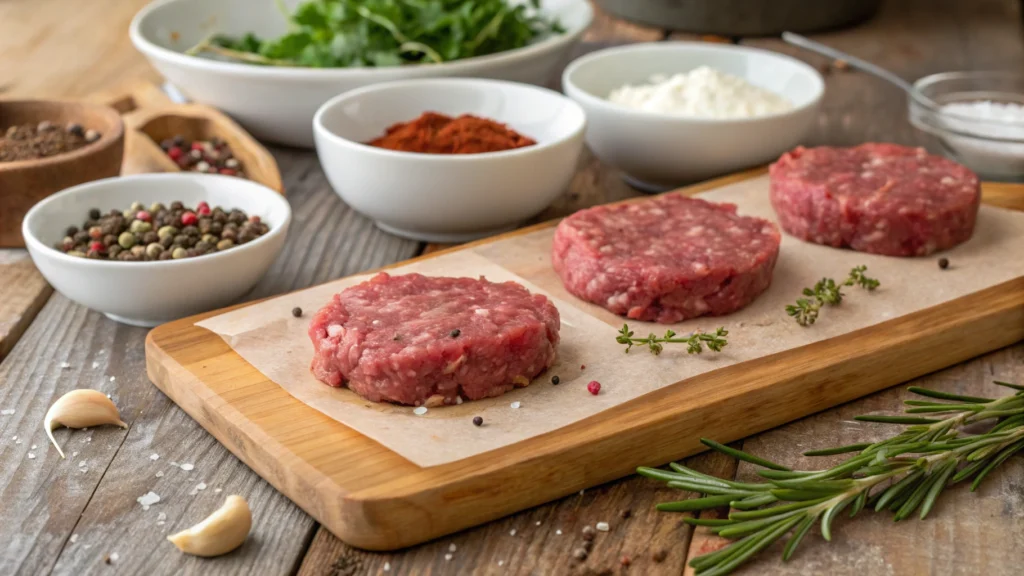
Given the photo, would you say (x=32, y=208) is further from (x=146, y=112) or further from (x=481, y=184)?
(x=481, y=184)

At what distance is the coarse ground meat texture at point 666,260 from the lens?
8.37 feet

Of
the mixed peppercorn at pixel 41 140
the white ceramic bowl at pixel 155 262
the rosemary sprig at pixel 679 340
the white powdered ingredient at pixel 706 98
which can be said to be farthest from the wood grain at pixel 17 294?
the white powdered ingredient at pixel 706 98

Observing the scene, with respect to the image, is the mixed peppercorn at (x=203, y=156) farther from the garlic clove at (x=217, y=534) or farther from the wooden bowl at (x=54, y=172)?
the garlic clove at (x=217, y=534)

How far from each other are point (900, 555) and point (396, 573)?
90 cm

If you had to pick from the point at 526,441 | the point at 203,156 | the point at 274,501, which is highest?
the point at 526,441

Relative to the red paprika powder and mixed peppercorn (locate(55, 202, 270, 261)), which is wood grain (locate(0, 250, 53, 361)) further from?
the red paprika powder

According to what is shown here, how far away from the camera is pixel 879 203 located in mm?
2859

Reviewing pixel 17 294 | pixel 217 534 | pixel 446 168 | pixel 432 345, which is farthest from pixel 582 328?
pixel 17 294

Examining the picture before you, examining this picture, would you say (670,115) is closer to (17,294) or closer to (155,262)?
(155,262)

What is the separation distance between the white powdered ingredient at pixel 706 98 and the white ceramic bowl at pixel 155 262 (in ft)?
4.36

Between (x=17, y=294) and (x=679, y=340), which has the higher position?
(x=679, y=340)

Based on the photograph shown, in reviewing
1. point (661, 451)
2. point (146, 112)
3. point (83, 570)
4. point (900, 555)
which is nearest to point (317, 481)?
point (83, 570)

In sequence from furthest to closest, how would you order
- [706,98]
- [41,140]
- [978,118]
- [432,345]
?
1. [978,118]
2. [706,98]
3. [41,140]
4. [432,345]

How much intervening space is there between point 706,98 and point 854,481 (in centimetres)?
182
